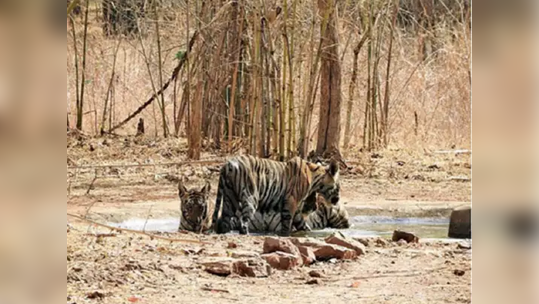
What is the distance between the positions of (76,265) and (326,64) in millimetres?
3842

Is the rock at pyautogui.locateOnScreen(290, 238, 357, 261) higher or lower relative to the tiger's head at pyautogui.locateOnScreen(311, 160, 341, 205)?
lower

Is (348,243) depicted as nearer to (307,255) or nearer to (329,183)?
(307,255)

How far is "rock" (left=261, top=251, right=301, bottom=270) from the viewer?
362cm

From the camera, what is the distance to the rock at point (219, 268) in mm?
3455

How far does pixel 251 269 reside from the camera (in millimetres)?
3494

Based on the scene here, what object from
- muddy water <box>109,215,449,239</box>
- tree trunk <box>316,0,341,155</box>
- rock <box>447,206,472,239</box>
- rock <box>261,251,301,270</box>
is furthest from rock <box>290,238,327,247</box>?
tree trunk <box>316,0,341,155</box>

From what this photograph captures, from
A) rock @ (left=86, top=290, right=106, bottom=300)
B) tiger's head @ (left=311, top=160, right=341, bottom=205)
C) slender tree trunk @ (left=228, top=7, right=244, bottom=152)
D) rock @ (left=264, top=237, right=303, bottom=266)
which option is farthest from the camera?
slender tree trunk @ (left=228, top=7, right=244, bottom=152)

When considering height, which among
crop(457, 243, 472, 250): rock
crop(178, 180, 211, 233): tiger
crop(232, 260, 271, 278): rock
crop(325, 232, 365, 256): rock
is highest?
crop(178, 180, 211, 233): tiger

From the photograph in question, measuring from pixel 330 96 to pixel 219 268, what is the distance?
11.2ft

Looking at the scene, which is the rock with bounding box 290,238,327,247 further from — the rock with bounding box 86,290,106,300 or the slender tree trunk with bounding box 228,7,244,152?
the slender tree trunk with bounding box 228,7,244,152

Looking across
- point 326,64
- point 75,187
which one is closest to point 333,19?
point 326,64

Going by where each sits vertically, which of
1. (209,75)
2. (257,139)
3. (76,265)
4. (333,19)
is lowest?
(76,265)
